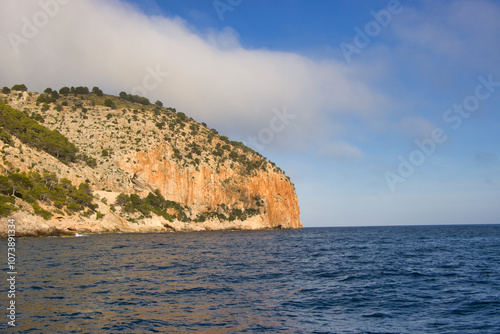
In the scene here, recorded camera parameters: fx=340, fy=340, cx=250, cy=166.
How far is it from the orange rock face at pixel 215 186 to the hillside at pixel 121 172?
291 mm

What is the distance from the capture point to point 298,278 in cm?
2212

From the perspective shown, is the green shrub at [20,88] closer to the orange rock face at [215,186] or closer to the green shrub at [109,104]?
the green shrub at [109,104]

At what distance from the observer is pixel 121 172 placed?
86188 mm

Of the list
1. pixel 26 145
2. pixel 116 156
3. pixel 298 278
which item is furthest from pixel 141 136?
pixel 298 278

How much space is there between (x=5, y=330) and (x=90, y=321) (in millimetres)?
2563

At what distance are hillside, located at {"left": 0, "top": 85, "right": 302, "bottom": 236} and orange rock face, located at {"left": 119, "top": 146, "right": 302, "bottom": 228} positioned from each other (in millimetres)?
291

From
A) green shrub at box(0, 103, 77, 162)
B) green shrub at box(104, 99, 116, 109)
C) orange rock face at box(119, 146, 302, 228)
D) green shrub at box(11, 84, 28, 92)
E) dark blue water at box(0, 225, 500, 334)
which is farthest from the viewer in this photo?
green shrub at box(104, 99, 116, 109)

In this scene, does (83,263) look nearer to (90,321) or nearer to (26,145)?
(90,321)

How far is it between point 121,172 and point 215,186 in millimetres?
28825

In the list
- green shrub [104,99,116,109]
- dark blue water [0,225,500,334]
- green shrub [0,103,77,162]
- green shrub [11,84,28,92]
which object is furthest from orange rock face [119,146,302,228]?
dark blue water [0,225,500,334]

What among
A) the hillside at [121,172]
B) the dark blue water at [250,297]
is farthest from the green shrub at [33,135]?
the dark blue water at [250,297]

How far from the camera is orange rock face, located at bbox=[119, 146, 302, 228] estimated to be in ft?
299

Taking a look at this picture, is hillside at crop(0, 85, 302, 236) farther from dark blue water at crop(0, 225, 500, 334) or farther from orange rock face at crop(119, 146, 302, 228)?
dark blue water at crop(0, 225, 500, 334)

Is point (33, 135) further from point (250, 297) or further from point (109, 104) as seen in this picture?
point (250, 297)
